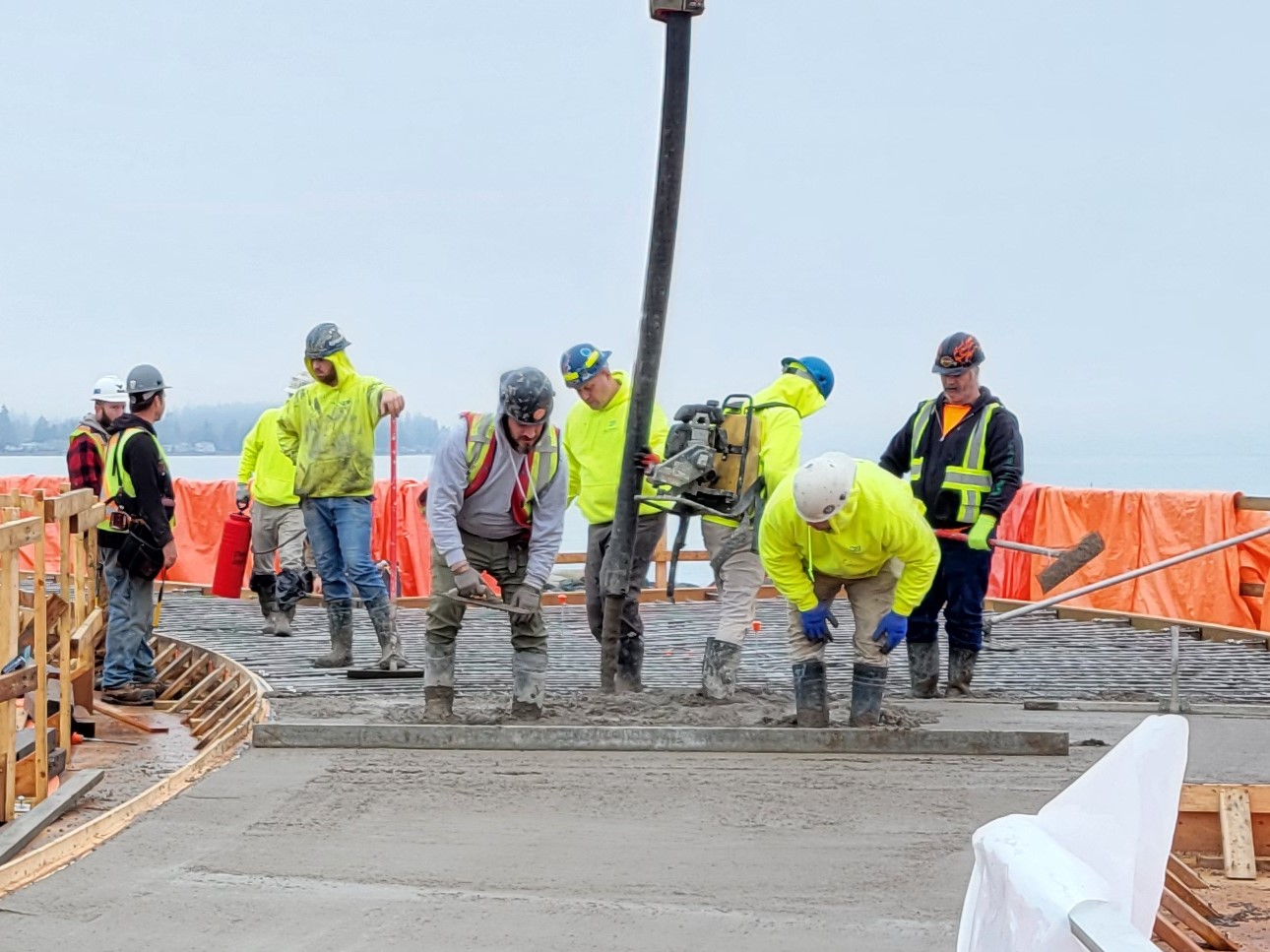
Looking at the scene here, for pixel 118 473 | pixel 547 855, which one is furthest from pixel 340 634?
pixel 547 855

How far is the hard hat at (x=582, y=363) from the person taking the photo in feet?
27.2

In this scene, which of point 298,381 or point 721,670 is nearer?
point 721,670

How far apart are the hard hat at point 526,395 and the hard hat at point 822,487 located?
1.13 meters

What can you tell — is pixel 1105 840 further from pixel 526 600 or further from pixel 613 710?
pixel 613 710

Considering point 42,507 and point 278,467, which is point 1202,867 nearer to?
point 42,507

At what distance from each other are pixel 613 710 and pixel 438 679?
913mm

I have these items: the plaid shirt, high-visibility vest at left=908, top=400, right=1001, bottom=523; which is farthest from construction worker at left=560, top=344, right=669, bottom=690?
the plaid shirt

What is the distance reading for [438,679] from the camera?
24.4ft

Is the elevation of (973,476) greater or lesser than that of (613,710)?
greater

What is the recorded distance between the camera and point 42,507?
6.99 metres

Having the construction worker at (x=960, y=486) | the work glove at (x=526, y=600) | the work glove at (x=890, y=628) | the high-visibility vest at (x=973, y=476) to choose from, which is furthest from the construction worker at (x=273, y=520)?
the work glove at (x=890, y=628)

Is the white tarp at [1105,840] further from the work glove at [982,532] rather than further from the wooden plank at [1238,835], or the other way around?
the work glove at [982,532]

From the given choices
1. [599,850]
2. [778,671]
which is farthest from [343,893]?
[778,671]

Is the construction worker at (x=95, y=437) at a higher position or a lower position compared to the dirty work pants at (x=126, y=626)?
higher
